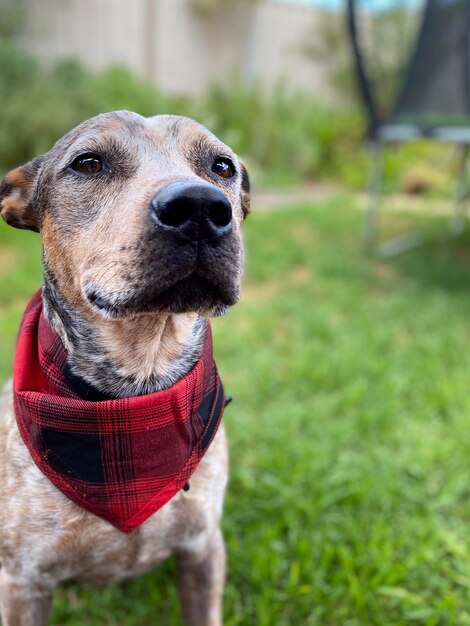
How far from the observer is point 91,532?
1.55 metres

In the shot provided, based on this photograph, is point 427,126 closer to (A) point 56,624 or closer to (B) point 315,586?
(B) point 315,586

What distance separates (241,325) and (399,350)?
1.09 meters

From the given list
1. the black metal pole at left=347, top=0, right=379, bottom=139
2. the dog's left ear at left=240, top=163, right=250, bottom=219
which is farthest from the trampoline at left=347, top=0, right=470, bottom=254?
the dog's left ear at left=240, top=163, right=250, bottom=219

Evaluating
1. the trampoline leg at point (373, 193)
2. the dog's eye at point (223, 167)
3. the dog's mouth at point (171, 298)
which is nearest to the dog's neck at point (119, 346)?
the dog's mouth at point (171, 298)

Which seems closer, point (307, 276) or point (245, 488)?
point (245, 488)

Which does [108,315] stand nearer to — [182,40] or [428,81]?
[428,81]

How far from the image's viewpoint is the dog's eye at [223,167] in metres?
1.66

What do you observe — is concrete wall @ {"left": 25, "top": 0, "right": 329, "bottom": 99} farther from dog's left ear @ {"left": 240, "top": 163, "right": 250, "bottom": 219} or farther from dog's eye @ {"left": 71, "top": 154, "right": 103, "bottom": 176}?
dog's eye @ {"left": 71, "top": 154, "right": 103, "bottom": 176}

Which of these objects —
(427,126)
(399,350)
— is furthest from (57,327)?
(427,126)

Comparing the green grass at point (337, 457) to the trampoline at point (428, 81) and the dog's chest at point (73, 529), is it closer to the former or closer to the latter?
the dog's chest at point (73, 529)

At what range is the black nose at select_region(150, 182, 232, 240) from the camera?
4.01 feet

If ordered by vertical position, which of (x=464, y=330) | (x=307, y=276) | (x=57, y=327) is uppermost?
(x=57, y=327)

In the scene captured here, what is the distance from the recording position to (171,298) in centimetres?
132

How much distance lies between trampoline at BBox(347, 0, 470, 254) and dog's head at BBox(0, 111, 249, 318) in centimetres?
406
